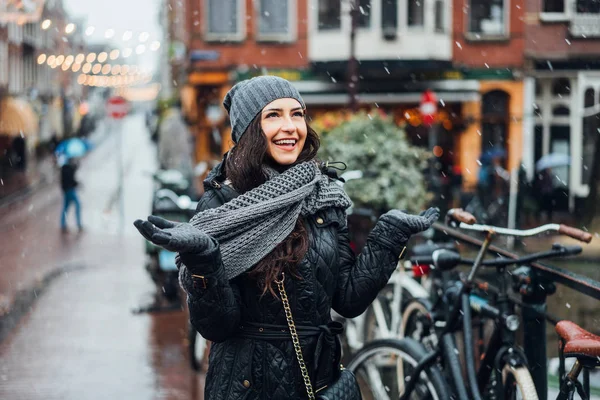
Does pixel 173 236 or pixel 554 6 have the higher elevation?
pixel 554 6

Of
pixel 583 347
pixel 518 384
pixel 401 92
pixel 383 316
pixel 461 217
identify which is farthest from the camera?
pixel 401 92

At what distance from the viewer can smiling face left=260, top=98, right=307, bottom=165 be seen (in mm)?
2752

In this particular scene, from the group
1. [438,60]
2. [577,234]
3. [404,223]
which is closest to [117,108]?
[438,60]

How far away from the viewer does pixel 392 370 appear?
4641 mm

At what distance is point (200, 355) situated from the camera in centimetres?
667

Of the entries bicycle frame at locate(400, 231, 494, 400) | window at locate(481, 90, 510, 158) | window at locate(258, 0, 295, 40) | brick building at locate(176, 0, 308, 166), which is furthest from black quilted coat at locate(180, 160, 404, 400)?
window at locate(258, 0, 295, 40)

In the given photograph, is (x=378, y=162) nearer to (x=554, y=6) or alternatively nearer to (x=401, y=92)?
(x=401, y=92)

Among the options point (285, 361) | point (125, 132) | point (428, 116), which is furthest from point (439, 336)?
point (125, 132)

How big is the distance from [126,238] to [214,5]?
1048 centimetres

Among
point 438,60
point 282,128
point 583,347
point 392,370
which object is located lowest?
point 392,370

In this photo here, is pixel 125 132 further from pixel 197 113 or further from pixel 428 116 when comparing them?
pixel 428 116

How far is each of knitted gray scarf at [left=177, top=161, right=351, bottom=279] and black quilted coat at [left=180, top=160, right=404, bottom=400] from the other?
0.08m

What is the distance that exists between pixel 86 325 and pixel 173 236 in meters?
6.75

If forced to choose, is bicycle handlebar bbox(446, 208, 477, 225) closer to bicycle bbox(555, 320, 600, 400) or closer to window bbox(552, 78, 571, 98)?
bicycle bbox(555, 320, 600, 400)
